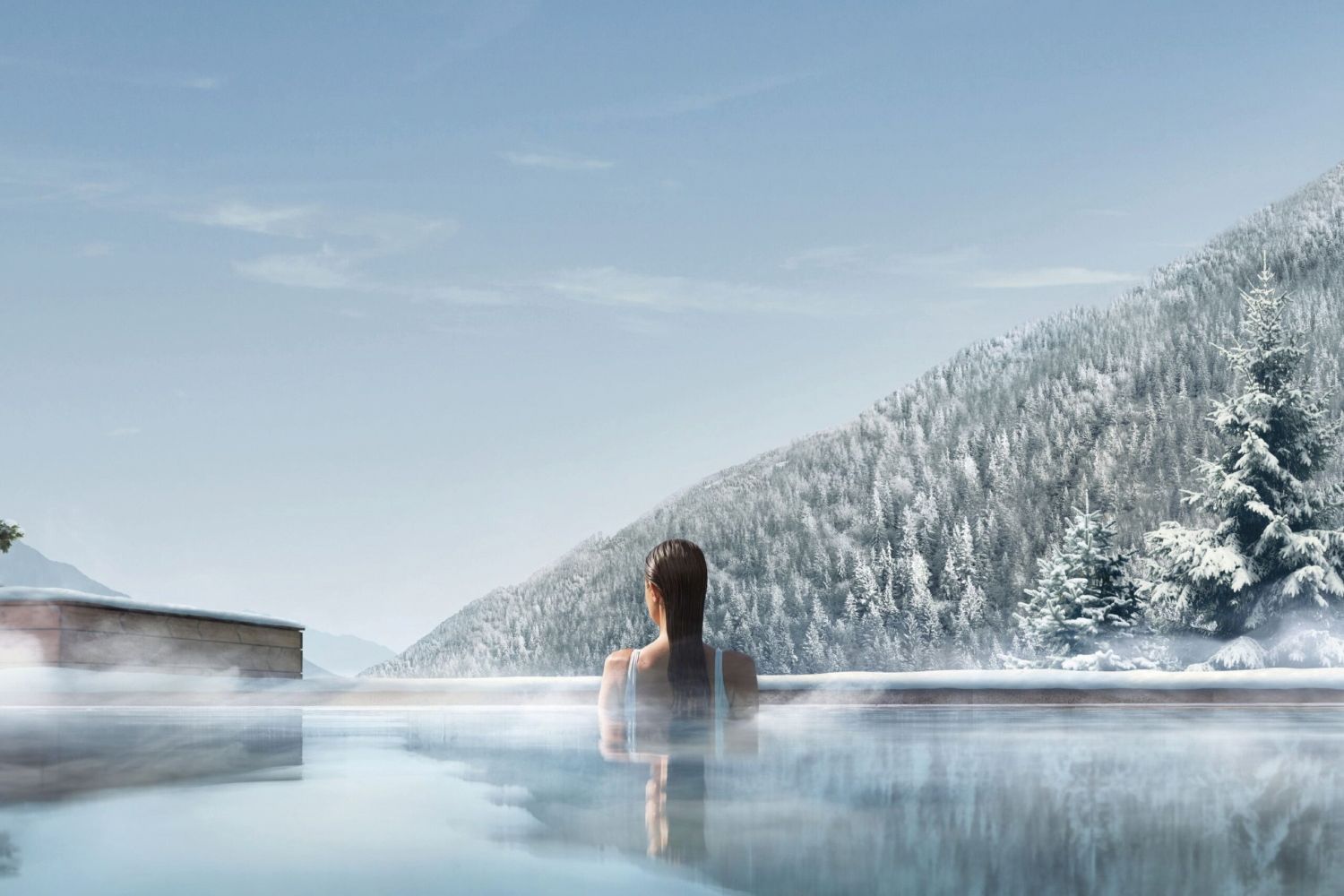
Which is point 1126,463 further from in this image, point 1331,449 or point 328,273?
point 328,273

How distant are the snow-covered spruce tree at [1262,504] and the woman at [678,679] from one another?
2113 cm

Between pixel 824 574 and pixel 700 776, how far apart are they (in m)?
83.1

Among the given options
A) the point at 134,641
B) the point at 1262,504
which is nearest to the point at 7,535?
the point at 134,641

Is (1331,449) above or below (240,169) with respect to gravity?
below

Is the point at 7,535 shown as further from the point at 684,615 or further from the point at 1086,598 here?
the point at 1086,598

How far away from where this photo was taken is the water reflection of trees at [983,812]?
1.22 metres

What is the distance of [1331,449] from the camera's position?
23281mm

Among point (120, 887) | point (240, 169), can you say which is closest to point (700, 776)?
point (120, 887)

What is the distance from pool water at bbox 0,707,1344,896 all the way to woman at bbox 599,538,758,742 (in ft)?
1.79

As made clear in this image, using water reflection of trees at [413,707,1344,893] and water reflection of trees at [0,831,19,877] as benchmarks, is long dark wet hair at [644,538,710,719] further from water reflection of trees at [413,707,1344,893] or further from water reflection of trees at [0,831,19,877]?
water reflection of trees at [0,831,19,877]

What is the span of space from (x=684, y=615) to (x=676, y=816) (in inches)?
86.7

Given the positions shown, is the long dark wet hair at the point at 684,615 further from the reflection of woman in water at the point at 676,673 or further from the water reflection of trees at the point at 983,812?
the water reflection of trees at the point at 983,812

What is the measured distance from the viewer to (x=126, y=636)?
8383mm

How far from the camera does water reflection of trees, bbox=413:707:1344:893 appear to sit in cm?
122
